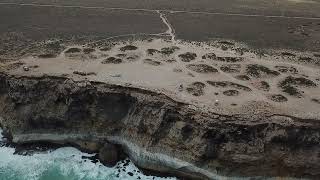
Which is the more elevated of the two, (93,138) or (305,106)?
(305,106)

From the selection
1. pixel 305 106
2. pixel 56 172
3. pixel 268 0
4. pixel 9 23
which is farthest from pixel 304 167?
pixel 268 0

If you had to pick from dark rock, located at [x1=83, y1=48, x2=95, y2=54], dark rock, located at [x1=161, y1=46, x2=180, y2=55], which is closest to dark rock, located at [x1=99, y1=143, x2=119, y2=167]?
dark rock, located at [x1=83, y1=48, x2=95, y2=54]

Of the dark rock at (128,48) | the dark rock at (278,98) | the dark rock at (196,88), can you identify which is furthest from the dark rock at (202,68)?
the dark rock at (128,48)

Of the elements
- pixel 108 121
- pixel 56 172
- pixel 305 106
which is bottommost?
pixel 56 172

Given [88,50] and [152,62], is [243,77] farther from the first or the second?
[88,50]

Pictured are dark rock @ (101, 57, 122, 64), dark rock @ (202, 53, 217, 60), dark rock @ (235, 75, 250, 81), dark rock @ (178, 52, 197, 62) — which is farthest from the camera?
dark rock @ (202, 53, 217, 60)

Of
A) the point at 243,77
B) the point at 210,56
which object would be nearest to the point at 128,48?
the point at 210,56

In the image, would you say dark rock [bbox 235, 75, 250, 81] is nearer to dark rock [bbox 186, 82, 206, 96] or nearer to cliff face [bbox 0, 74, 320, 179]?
dark rock [bbox 186, 82, 206, 96]

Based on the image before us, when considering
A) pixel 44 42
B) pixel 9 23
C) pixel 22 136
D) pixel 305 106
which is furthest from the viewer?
pixel 9 23

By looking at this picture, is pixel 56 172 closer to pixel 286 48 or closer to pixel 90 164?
pixel 90 164
